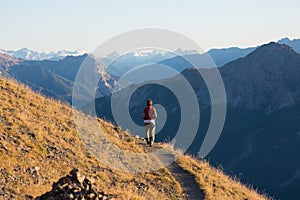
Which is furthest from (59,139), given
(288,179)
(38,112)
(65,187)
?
(288,179)

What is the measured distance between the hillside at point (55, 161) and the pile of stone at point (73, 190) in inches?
79.6

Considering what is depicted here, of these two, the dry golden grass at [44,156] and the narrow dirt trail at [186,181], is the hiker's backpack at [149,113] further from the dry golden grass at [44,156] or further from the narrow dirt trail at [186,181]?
the narrow dirt trail at [186,181]

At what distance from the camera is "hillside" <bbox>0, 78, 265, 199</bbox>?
16.2 m

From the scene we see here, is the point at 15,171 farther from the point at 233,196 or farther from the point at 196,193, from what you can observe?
the point at 233,196

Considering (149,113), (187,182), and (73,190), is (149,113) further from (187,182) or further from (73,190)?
(73,190)

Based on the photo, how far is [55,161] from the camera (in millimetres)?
19016

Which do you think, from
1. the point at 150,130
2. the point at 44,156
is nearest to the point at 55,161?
the point at 44,156

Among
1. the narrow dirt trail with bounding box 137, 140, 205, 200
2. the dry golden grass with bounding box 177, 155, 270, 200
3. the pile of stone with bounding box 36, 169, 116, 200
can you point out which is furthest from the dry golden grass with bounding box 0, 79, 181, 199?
the dry golden grass with bounding box 177, 155, 270, 200

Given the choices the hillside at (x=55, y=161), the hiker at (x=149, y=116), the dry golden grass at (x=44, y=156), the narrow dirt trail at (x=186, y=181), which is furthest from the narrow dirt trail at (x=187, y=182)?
the hiker at (x=149, y=116)

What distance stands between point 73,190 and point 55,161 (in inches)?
258

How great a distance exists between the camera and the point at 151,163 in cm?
2498

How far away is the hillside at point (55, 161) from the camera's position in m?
16.2

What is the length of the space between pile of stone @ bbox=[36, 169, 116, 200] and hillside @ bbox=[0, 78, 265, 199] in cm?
202

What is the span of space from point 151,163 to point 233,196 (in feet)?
18.5
